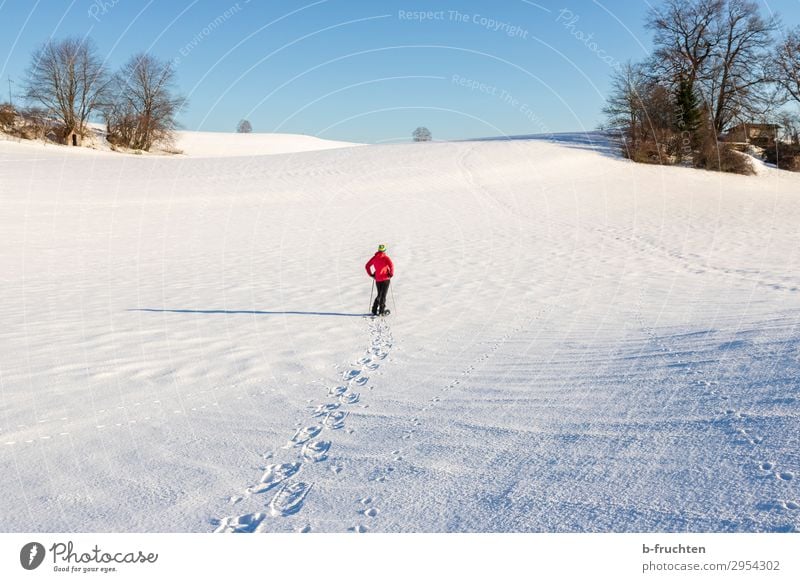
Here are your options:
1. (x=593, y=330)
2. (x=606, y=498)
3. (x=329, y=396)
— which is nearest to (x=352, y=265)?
(x=593, y=330)

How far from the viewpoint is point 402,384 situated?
21.7ft

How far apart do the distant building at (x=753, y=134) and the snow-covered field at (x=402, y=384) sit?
29431mm

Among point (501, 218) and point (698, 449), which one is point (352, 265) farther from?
point (698, 449)

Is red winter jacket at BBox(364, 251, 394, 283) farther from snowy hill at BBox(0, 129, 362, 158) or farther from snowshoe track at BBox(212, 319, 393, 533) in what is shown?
snowy hill at BBox(0, 129, 362, 158)

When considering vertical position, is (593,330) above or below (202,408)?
above

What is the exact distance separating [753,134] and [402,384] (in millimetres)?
50682

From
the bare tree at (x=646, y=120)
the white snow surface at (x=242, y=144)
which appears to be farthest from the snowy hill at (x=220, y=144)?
the bare tree at (x=646, y=120)

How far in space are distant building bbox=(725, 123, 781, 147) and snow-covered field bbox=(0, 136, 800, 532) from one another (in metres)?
29.4

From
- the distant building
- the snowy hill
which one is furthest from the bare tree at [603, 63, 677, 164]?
the snowy hill

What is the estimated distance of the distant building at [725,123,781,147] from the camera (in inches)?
1724

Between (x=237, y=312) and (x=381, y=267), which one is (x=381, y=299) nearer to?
(x=381, y=267)

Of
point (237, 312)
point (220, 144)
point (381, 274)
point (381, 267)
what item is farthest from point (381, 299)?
point (220, 144)

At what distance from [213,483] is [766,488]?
12.8ft
